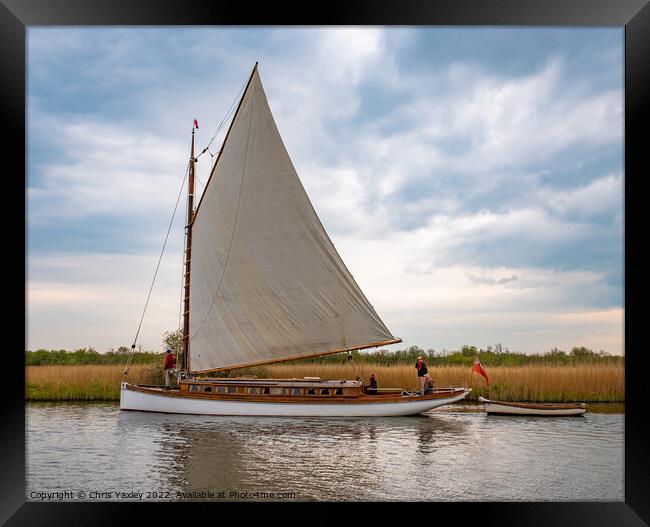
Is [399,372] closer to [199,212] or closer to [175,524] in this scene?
[199,212]

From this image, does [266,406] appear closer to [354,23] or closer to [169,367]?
[169,367]

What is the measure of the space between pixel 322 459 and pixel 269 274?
6373mm

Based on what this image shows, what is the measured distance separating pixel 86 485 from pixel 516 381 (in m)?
11.1

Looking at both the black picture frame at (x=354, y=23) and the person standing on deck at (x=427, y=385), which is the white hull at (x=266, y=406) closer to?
the person standing on deck at (x=427, y=385)

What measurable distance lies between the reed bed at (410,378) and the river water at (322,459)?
747mm

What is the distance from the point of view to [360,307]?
15312 mm

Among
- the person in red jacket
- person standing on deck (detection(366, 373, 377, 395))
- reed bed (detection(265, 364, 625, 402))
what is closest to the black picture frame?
reed bed (detection(265, 364, 625, 402))

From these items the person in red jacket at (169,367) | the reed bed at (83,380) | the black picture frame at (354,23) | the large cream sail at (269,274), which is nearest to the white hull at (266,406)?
the person in red jacket at (169,367)

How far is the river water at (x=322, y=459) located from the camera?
8.59m

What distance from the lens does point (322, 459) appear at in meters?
10.2

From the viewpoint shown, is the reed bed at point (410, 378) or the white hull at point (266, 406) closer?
the reed bed at point (410, 378)

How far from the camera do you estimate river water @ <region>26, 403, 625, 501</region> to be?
28.2 ft

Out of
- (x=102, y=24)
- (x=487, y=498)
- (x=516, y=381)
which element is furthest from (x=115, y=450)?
(x=516, y=381)

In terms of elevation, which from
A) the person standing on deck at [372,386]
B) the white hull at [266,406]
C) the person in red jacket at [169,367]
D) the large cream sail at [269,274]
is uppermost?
the large cream sail at [269,274]
